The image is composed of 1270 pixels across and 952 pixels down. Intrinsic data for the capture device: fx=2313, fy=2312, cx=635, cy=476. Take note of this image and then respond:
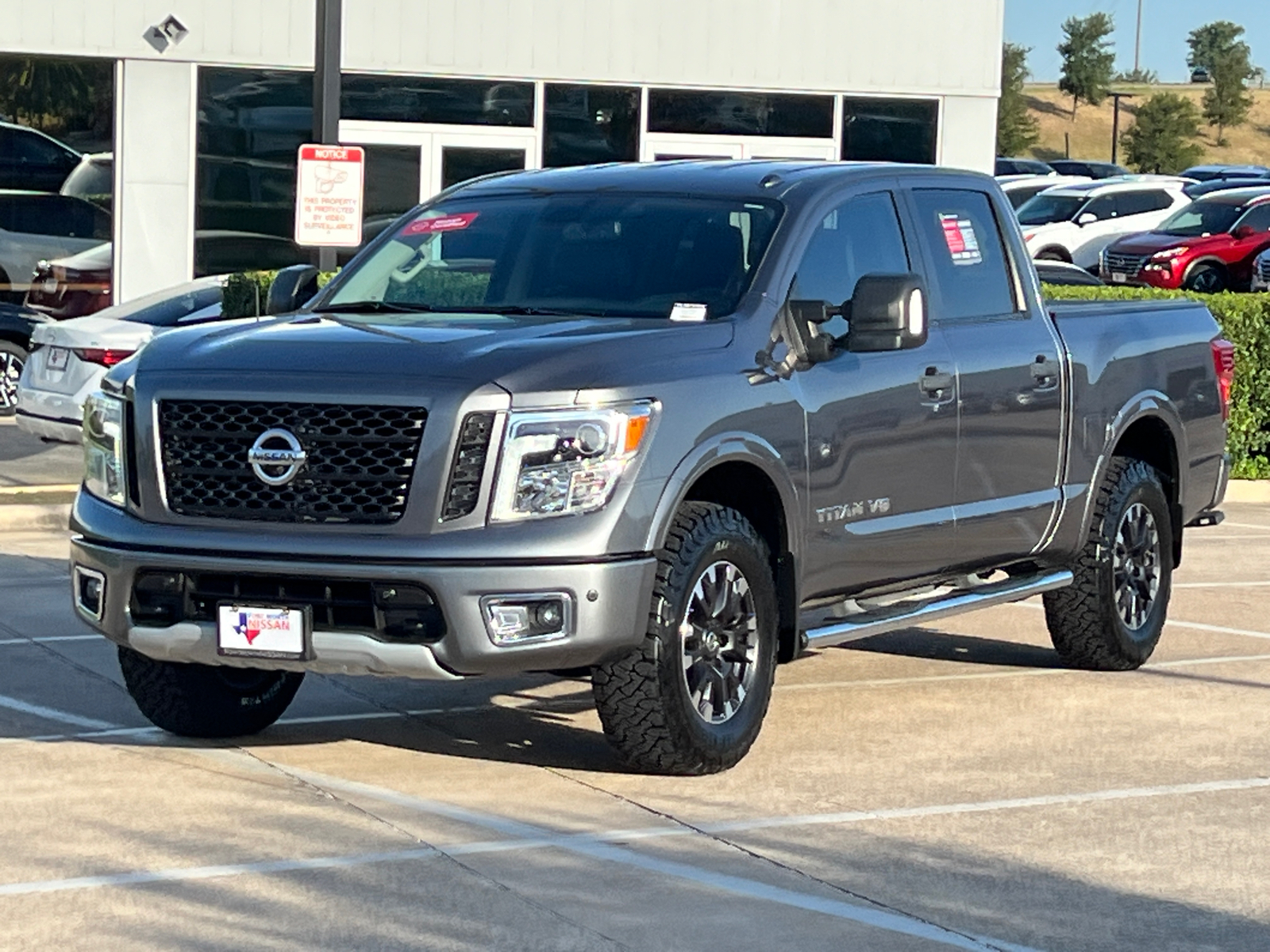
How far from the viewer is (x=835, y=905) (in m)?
5.99

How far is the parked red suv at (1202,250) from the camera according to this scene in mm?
35250

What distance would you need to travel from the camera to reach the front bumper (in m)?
6.82

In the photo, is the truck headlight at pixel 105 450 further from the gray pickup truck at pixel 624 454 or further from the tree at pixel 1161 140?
the tree at pixel 1161 140

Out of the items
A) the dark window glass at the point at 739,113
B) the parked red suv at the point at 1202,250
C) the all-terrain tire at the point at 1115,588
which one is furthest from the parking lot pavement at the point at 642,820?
the parked red suv at the point at 1202,250

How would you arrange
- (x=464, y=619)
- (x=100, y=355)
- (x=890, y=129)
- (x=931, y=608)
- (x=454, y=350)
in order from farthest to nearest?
(x=890, y=129)
(x=100, y=355)
(x=931, y=608)
(x=454, y=350)
(x=464, y=619)

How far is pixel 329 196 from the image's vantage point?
51.3 ft

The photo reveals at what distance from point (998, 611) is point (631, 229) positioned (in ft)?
13.8

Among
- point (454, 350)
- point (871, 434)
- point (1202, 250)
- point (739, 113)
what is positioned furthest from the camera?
point (1202, 250)

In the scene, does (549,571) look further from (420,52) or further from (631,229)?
(420,52)

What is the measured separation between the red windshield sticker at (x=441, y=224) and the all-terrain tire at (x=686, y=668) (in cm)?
178

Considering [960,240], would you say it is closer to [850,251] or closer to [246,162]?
[850,251]

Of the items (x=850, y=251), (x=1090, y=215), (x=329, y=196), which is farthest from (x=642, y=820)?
(x=1090, y=215)

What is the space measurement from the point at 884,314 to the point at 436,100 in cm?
1761

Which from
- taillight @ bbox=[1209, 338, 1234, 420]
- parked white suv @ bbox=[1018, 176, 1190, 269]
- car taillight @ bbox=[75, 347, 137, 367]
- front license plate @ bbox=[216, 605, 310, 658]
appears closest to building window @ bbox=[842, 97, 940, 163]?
parked white suv @ bbox=[1018, 176, 1190, 269]
